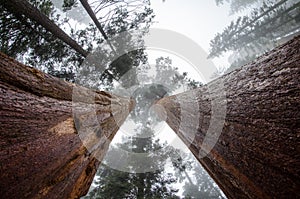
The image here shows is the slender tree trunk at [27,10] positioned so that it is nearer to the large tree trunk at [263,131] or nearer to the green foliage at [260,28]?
the large tree trunk at [263,131]

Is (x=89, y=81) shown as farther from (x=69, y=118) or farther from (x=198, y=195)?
(x=198, y=195)

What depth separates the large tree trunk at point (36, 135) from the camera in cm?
91

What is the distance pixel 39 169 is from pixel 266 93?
1356 millimetres

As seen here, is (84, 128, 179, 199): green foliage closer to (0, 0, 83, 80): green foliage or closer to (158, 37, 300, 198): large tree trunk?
(0, 0, 83, 80): green foliage

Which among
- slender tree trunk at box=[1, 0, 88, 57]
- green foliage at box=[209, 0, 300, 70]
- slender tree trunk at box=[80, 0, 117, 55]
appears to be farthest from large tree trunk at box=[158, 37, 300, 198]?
green foliage at box=[209, 0, 300, 70]

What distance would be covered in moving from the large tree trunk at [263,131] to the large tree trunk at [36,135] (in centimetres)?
116

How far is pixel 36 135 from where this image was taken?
3.76 ft

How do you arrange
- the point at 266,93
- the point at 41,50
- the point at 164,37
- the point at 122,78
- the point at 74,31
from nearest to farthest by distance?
the point at 266,93 < the point at 41,50 < the point at 74,31 < the point at 122,78 < the point at 164,37

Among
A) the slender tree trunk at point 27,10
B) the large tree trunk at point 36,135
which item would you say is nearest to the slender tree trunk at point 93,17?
the slender tree trunk at point 27,10

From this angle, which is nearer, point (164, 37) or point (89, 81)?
point (89, 81)

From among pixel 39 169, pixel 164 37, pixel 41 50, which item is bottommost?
pixel 39 169

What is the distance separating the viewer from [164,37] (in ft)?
55.2

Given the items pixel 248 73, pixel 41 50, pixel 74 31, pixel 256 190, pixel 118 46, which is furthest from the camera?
pixel 118 46

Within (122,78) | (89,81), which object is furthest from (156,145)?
(89,81)
